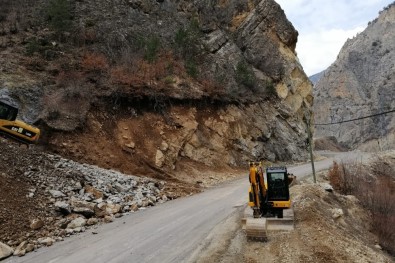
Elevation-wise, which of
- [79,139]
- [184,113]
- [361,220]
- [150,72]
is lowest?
[361,220]

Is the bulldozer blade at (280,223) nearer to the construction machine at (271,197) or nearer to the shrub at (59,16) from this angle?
the construction machine at (271,197)

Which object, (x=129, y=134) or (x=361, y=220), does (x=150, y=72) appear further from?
(x=361, y=220)

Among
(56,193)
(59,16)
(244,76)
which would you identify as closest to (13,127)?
(56,193)

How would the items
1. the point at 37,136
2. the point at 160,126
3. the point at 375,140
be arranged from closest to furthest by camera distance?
the point at 37,136
the point at 160,126
the point at 375,140

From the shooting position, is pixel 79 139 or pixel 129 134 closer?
pixel 79 139

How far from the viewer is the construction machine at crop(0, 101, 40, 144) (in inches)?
757

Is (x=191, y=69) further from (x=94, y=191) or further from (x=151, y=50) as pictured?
(x=94, y=191)

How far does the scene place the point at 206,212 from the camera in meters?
16.6

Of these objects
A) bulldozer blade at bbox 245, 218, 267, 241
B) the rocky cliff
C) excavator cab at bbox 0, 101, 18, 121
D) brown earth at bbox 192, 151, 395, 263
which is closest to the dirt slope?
brown earth at bbox 192, 151, 395, 263

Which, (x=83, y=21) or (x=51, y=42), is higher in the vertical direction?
(x=83, y=21)

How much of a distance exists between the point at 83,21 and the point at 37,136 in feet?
57.8

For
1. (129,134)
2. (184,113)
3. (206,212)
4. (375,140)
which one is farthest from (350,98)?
(206,212)

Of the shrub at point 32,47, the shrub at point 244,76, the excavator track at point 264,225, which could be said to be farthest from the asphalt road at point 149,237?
the shrub at point 244,76

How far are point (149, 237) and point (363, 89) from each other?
90324 mm
